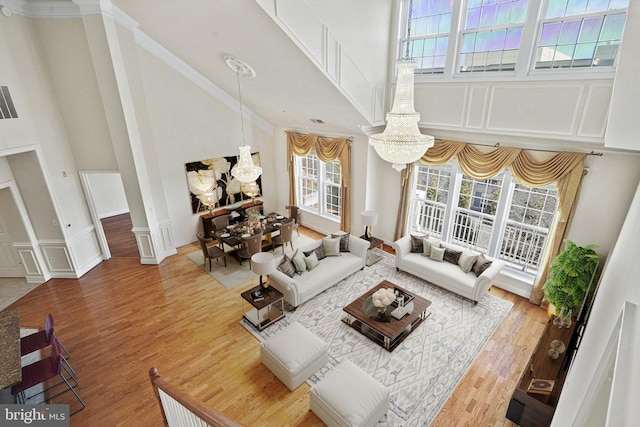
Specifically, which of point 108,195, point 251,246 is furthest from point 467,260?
point 108,195

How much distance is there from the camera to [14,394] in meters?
3.71

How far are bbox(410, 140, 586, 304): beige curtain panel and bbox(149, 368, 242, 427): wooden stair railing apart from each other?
560 cm

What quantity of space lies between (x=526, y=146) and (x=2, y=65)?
8678 millimetres

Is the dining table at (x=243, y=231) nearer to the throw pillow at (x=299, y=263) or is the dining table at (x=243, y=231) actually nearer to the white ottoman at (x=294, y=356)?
the throw pillow at (x=299, y=263)

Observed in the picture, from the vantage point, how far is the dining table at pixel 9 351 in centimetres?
332

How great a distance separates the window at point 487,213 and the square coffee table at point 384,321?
7.27 feet

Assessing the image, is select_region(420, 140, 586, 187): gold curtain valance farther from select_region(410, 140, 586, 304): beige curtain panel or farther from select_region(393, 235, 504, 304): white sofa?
select_region(393, 235, 504, 304): white sofa

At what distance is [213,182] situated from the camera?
27.7 ft

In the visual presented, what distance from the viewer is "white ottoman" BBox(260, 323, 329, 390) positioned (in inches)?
163

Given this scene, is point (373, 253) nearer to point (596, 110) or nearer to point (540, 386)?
point (540, 386)

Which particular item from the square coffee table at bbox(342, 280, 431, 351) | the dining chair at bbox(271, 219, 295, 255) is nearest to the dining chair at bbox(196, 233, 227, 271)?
the dining chair at bbox(271, 219, 295, 255)

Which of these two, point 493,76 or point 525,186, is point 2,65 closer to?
point 493,76

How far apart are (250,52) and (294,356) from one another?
15.3ft

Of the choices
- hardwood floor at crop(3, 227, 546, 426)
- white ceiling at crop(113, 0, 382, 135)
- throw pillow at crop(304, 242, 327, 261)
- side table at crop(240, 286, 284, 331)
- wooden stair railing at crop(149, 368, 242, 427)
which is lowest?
hardwood floor at crop(3, 227, 546, 426)
